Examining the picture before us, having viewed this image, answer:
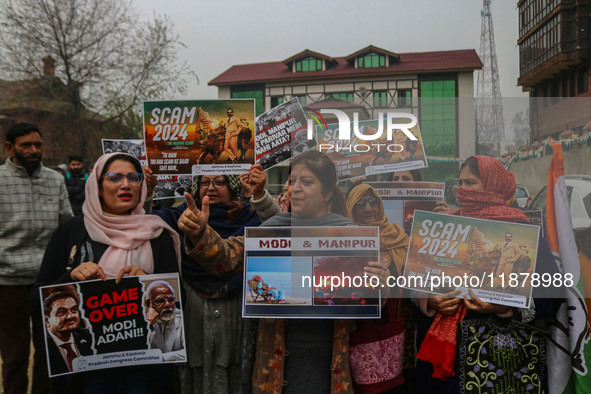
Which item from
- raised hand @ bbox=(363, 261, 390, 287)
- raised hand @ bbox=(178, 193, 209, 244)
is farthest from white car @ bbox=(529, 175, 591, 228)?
raised hand @ bbox=(178, 193, 209, 244)

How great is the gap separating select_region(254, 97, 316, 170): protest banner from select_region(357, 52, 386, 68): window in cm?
175

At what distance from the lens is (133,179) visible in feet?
8.00

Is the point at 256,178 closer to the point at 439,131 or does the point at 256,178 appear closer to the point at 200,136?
the point at 200,136

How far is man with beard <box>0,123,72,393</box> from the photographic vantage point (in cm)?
358

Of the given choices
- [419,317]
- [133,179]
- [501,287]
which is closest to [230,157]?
[133,179]

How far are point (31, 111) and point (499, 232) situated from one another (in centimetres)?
1857

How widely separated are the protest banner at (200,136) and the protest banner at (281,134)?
3.9 inches

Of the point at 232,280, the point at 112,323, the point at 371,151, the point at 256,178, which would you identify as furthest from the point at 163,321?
the point at 371,151

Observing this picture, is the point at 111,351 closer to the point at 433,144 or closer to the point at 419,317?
the point at 419,317

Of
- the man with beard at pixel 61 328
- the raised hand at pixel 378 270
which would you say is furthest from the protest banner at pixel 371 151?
the man with beard at pixel 61 328

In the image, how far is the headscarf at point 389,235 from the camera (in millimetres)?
2254

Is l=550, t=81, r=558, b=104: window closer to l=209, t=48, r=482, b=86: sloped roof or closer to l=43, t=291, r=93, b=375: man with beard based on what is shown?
l=209, t=48, r=482, b=86: sloped roof

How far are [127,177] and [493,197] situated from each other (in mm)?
1796

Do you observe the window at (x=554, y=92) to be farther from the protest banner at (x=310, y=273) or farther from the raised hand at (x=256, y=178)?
the raised hand at (x=256, y=178)
